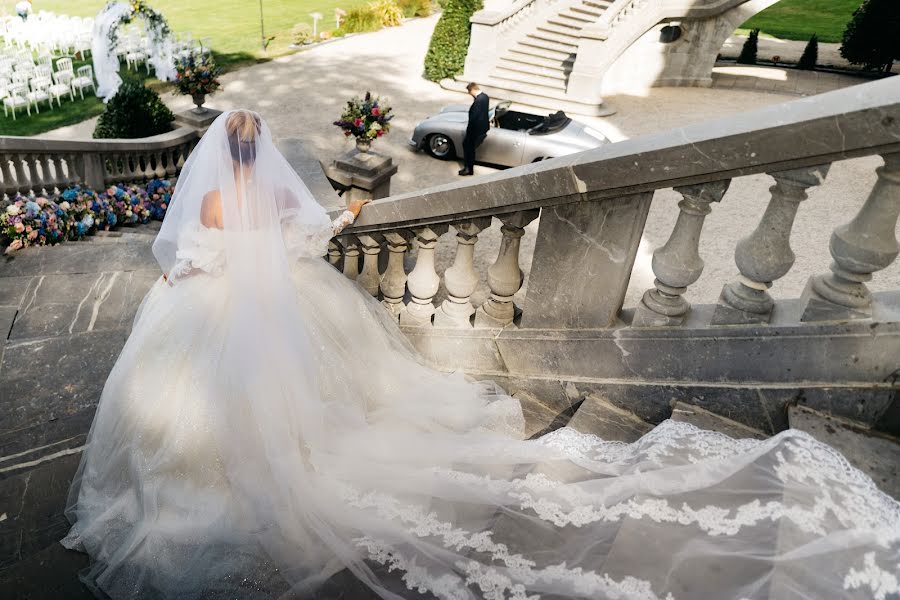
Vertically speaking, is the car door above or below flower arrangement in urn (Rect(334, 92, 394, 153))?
below

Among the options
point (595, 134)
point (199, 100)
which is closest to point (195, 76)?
point (199, 100)

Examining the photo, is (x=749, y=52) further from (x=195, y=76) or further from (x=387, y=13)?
(x=195, y=76)

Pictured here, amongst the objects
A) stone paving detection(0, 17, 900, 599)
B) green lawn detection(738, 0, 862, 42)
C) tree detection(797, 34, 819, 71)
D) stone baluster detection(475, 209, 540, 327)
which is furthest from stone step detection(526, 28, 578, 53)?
stone baluster detection(475, 209, 540, 327)

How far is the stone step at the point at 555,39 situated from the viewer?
677 inches

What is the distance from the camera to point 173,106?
15.2 meters

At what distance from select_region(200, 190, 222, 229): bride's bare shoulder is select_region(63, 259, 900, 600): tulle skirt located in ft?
1.11

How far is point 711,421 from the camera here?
278cm

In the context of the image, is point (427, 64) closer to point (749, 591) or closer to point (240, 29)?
point (240, 29)

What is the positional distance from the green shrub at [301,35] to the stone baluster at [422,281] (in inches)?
811

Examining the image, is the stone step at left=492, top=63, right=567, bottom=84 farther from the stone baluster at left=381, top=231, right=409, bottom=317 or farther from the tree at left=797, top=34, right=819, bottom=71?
the stone baluster at left=381, top=231, right=409, bottom=317

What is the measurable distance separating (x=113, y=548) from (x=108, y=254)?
4201 mm

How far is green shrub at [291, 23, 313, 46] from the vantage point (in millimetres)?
22062

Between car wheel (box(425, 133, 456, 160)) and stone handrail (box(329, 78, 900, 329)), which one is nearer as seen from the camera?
stone handrail (box(329, 78, 900, 329))

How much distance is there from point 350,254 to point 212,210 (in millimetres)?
1058
